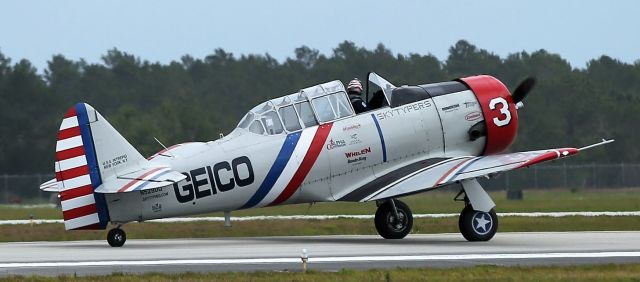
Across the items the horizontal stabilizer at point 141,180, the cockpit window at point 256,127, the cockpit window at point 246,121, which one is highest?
the cockpit window at point 246,121

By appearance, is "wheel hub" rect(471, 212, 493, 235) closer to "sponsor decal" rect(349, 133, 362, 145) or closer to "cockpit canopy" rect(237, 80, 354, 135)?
"sponsor decal" rect(349, 133, 362, 145)

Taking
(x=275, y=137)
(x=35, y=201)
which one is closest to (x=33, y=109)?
(x=35, y=201)

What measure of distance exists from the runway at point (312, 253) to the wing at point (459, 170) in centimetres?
88

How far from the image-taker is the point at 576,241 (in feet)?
68.5

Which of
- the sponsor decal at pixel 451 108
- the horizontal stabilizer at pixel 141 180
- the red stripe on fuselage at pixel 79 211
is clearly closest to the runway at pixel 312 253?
the red stripe on fuselage at pixel 79 211

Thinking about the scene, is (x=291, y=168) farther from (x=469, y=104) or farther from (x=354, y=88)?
(x=469, y=104)

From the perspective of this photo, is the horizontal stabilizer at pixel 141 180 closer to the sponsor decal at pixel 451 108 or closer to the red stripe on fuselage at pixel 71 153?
the red stripe on fuselage at pixel 71 153

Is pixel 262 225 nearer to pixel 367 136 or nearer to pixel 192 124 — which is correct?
pixel 367 136

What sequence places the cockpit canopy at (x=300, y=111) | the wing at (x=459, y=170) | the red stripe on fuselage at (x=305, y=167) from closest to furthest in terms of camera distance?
the wing at (x=459, y=170), the red stripe on fuselage at (x=305, y=167), the cockpit canopy at (x=300, y=111)

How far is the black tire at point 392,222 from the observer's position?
21984 mm

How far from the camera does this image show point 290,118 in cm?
2077

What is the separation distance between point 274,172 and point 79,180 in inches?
120

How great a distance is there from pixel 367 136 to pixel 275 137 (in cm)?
156

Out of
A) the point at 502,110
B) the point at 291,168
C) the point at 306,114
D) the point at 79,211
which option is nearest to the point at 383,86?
the point at 306,114
